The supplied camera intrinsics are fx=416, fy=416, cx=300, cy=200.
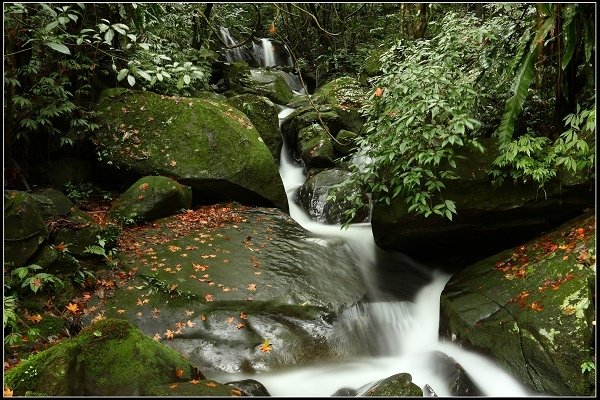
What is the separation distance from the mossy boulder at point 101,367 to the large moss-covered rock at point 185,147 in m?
4.90

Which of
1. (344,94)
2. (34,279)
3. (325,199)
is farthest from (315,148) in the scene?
(34,279)

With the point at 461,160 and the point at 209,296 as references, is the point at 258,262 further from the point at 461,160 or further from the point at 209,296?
the point at 461,160

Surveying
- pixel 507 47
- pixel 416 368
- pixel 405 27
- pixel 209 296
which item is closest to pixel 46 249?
pixel 209 296

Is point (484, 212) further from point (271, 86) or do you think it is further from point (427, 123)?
point (271, 86)

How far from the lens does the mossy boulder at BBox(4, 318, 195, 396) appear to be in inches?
126

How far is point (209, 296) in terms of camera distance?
5.58 m

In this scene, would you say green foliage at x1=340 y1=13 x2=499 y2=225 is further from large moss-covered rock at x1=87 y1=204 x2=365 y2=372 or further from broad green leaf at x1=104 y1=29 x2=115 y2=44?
broad green leaf at x1=104 y1=29 x2=115 y2=44

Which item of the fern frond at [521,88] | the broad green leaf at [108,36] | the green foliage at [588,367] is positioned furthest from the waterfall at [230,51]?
the green foliage at [588,367]

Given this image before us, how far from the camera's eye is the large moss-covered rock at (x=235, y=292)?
16.7 ft

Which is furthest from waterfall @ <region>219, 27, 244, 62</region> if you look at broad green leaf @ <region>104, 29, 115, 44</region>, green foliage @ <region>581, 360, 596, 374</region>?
green foliage @ <region>581, 360, 596, 374</region>

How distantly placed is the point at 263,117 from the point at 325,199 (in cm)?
332

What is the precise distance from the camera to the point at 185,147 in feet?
27.9

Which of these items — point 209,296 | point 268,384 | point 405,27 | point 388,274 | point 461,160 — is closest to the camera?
point 268,384

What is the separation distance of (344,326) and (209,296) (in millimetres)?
1881
